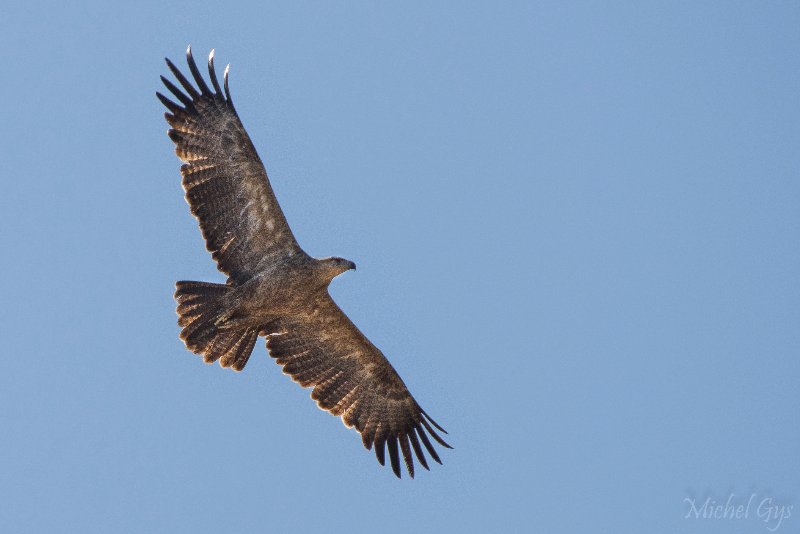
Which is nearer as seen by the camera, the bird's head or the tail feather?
the tail feather

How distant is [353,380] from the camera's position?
1778 cm

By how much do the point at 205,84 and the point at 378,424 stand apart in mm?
4679

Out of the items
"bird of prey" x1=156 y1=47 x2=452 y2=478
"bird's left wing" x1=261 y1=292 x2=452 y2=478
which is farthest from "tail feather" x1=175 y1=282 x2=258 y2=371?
"bird's left wing" x1=261 y1=292 x2=452 y2=478

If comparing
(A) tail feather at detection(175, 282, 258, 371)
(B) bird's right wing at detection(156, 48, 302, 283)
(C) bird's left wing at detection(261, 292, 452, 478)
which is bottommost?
(C) bird's left wing at detection(261, 292, 452, 478)

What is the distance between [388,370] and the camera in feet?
58.4

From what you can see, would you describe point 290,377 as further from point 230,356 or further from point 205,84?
point 205,84

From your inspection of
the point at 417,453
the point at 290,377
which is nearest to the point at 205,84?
the point at 290,377

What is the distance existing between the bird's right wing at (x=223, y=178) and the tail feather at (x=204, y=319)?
1.19 ft

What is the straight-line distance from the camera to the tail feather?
16.4 metres

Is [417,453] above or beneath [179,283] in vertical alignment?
beneath

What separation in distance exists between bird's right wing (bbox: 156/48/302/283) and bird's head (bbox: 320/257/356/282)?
615mm

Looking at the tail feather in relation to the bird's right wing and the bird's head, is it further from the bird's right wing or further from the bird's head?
the bird's head

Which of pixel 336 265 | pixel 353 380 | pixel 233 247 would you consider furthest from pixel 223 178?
pixel 353 380

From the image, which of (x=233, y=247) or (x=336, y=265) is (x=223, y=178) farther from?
(x=336, y=265)
